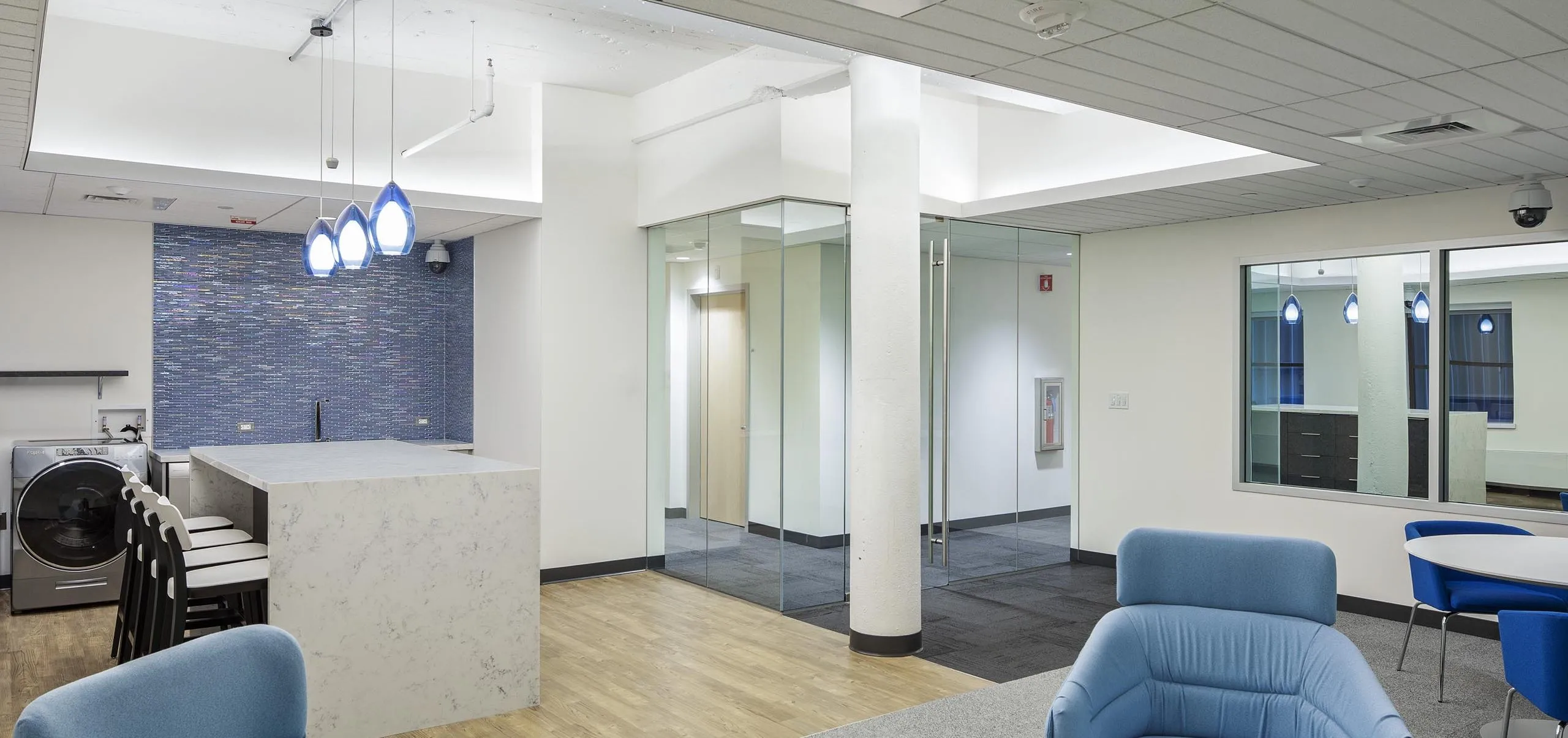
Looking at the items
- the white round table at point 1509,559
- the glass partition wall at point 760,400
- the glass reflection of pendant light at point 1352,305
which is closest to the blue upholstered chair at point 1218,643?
the white round table at point 1509,559

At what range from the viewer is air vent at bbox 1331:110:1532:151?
3953 millimetres

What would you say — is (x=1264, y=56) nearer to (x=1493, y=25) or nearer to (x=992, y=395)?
(x=1493, y=25)

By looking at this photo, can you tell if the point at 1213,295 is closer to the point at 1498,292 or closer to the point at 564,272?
the point at 1498,292

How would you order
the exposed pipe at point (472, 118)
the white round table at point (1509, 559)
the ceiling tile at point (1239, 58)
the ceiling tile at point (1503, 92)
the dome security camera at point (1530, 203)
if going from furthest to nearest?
the exposed pipe at point (472, 118) → the dome security camera at point (1530, 203) → the white round table at point (1509, 559) → the ceiling tile at point (1503, 92) → the ceiling tile at point (1239, 58)

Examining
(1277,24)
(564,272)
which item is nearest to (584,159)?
(564,272)

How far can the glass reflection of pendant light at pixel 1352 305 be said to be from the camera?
20.2 ft

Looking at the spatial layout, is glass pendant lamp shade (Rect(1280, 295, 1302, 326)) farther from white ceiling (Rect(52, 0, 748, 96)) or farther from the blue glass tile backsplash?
the blue glass tile backsplash

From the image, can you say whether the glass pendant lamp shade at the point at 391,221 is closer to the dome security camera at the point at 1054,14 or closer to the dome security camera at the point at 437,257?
the dome security camera at the point at 1054,14

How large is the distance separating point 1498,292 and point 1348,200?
0.92m

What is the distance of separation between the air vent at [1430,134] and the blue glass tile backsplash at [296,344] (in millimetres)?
6271

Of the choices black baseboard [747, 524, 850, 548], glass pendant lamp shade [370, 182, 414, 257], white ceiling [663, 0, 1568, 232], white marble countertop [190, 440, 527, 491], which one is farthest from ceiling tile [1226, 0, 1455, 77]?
black baseboard [747, 524, 850, 548]

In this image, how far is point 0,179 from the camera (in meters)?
5.56

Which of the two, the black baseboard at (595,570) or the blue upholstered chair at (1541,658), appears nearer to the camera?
the blue upholstered chair at (1541,658)

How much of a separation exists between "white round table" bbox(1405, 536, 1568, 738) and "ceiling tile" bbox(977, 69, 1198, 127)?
1.97 meters
